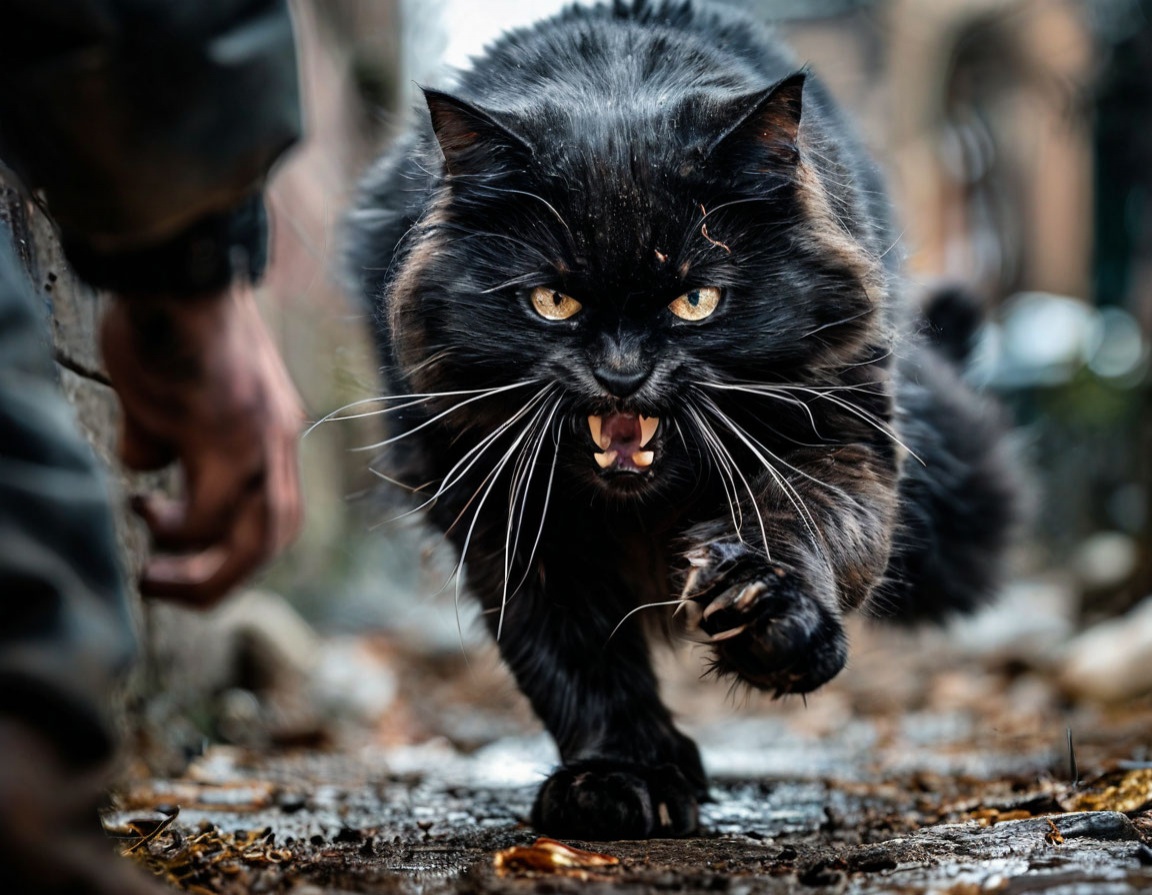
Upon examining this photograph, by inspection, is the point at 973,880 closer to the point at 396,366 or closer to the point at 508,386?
A: the point at 508,386

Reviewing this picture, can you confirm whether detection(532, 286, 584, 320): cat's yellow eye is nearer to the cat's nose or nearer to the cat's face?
the cat's face

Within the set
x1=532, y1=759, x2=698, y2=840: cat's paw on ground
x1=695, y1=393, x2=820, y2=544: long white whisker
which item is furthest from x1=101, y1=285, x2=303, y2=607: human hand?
x1=695, y1=393, x2=820, y2=544: long white whisker

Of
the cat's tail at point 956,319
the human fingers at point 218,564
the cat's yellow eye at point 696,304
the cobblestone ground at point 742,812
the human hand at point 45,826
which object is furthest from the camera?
the cat's tail at point 956,319

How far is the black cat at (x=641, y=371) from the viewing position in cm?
216

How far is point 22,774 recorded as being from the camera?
1.06 metres

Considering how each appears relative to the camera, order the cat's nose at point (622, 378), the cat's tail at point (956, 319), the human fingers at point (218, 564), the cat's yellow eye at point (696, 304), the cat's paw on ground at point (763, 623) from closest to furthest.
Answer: the cat's paw on ground at point (763, 623) → the cat's nose at point (622, 378) → the cat's yellow eye at point (696, 304) → the human fingers at point (218, 564) → the cat's tail at point (956, 319)

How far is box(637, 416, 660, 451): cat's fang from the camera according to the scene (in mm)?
2223

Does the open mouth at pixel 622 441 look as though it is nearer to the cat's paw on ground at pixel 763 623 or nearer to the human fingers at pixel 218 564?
the cat's paw on ground at pixel 763 623

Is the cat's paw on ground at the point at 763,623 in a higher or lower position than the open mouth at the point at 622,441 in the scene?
lower

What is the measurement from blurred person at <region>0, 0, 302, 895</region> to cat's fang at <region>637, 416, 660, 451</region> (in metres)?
0.80

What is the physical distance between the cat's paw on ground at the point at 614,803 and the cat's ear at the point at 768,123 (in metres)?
1.22

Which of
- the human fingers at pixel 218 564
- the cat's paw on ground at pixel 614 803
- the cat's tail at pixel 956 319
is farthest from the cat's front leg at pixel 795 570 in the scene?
the cat's tail at pixel 956 319

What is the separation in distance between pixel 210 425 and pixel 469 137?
89 cm

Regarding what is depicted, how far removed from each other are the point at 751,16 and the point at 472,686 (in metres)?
4.05
